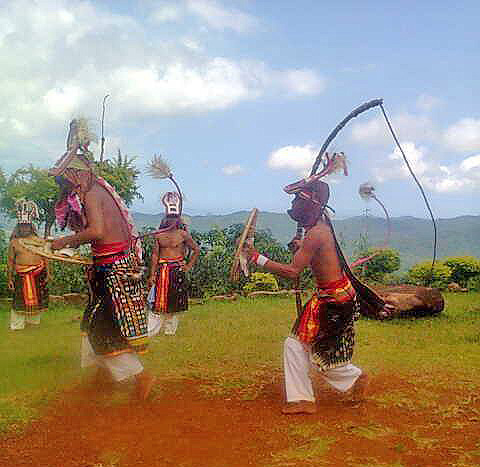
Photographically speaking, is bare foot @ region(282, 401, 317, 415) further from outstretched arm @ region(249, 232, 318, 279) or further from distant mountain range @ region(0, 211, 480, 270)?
distant mountain range @ region(0, 211, 480, 270)

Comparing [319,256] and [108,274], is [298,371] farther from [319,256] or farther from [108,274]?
[108,274]

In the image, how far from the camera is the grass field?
453cm

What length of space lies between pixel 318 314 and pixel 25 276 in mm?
5673

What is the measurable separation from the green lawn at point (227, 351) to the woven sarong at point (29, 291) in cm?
35

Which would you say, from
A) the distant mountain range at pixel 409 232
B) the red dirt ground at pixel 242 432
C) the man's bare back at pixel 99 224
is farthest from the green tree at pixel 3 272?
the man's bare back at pixel 99 224

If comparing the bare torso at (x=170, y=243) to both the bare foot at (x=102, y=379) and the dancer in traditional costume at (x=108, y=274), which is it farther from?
the dancer in traditional costume at (x=108, y=274)

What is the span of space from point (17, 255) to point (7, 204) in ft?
11.2

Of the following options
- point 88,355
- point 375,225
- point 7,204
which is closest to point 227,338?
point 88,355

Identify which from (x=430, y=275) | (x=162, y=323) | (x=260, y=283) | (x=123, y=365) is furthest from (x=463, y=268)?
(x=123, y=365)

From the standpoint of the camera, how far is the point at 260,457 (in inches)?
158

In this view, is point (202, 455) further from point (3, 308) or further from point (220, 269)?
point (220, 269)

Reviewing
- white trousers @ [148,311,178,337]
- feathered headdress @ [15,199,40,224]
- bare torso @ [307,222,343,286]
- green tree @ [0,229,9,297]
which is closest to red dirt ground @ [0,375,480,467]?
bare torso @ [307,222,343,286]

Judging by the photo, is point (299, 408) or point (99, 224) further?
point (99, 224)

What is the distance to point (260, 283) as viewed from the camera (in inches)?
500
